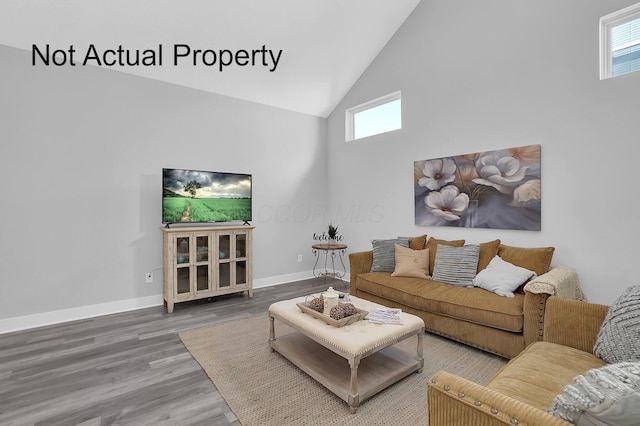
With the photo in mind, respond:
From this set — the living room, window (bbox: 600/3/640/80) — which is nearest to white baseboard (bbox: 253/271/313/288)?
the living room

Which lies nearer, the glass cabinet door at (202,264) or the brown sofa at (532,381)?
the brown sofa at (532,381)

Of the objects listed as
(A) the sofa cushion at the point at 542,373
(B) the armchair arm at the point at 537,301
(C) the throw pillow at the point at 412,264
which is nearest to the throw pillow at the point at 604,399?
(A) the sofa cushion at the point at 542,373

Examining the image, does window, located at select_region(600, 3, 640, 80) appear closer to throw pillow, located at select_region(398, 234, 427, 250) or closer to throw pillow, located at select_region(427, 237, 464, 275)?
throw pillow, located at select_region(427, 237, 464, 275)

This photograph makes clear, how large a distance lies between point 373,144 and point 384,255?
1.79 meters

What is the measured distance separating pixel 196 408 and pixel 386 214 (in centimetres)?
332

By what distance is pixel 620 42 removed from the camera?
2.68 m

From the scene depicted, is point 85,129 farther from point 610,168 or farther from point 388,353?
point 610,168

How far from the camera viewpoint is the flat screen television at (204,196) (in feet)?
12.6

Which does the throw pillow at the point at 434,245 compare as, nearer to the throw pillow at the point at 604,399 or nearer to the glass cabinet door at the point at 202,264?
the throw pillow at the point at 604,399

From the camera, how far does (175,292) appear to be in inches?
145

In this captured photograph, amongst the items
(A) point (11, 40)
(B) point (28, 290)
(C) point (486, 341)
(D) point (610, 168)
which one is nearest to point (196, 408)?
(C) point (486, 341)

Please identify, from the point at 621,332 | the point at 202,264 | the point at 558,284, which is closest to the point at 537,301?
the point at 558,284

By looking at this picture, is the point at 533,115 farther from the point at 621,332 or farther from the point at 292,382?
the point at 292,382

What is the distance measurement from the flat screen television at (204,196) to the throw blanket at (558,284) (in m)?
3.39
